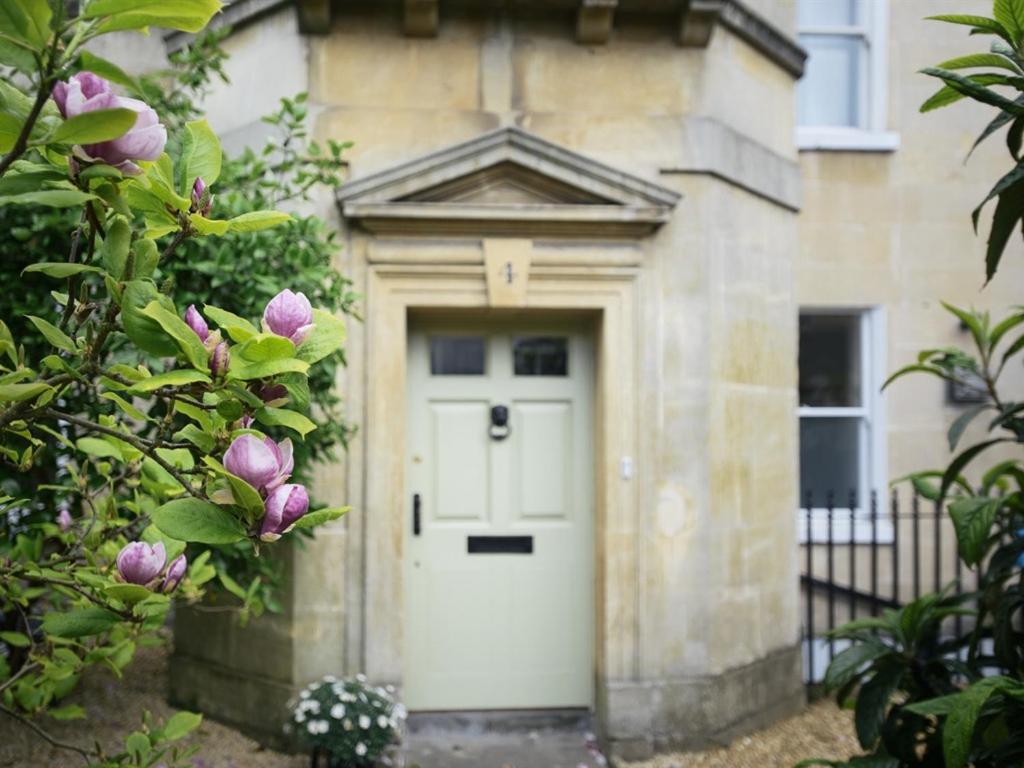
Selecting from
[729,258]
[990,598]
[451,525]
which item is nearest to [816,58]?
[729,258]

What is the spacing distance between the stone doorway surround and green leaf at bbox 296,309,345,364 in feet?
13.8

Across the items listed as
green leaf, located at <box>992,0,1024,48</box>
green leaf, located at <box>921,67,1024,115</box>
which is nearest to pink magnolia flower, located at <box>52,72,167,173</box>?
green leaf, located at <box>921,67,1024,115</box>

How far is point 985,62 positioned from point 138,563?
6.80 feet

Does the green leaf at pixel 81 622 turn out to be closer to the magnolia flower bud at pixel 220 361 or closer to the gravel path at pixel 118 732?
the magnolia flower bud at pixel 220 361

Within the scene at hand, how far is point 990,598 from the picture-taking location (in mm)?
2918

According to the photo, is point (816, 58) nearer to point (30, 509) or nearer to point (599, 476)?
point (599, 476)

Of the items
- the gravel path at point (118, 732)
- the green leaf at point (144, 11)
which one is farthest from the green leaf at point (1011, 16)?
the gravel path at point (118, 732)

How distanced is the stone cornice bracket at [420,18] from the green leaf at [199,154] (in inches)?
173

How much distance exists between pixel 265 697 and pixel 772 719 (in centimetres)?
316

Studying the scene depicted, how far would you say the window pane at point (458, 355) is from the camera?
612 centimetres

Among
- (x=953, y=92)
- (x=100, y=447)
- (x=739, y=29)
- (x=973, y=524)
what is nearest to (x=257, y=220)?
(x=100, y=447)

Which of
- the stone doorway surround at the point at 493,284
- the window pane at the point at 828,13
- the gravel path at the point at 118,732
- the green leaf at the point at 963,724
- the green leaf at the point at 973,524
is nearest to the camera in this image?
the green leaf at the point at 963,724

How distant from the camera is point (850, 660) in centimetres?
328

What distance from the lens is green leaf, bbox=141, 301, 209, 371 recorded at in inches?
48.3
